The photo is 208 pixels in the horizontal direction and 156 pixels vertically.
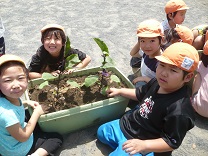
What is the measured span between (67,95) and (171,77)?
0.80 metres

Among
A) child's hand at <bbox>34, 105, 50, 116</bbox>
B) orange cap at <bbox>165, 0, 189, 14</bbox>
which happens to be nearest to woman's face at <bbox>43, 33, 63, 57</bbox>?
child's hand at <bbox>34, 105, 50, 116</bbox>

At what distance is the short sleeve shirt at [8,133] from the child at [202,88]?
1320 mm

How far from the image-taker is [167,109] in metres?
1.44

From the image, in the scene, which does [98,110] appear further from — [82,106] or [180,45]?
[180,45]

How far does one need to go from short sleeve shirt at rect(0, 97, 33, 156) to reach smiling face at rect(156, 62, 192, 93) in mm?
862

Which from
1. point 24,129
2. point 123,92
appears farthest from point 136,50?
point 24,129

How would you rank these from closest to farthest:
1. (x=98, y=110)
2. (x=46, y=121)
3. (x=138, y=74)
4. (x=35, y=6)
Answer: (x=46, y=121)
(x=98, y=110)
(x=138, y=74)
(x=35, y=6)

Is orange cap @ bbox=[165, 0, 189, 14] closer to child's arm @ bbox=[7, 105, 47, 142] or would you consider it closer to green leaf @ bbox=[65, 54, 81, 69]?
green leaf @ bbox=[65, 54, 81, 69]

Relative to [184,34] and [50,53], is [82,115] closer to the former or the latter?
[50,53]

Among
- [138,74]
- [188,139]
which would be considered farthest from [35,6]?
[188,139]

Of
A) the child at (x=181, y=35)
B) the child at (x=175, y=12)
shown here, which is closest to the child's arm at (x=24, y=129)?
the child at (x=181, y=35)

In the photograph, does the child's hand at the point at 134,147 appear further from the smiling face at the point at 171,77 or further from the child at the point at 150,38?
the child at the point at 150,38

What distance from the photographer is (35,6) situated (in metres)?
4.25

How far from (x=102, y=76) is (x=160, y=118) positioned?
610mm
